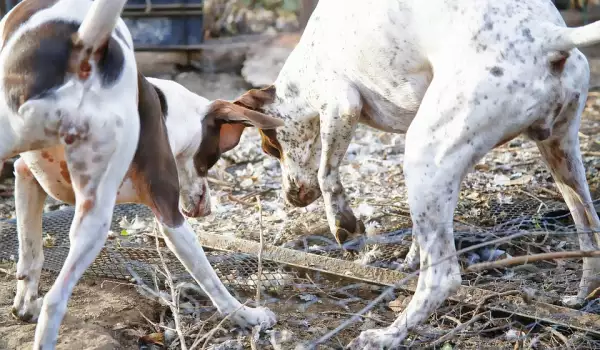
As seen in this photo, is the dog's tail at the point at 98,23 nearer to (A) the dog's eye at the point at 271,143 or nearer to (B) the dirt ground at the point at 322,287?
(B) the dirt ground at the point at 322,287

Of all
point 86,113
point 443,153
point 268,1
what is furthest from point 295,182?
point 268,1

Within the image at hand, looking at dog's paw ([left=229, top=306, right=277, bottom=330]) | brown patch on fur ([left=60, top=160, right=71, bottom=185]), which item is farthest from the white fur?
brown patch on fur ([left=60, top=160, right=71, bottom=185])

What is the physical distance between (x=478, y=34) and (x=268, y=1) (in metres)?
8.00

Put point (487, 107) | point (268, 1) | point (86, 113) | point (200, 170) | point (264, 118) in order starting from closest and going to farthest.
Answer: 1. point (86, 113)
2. point (487, 107)
3. point (264, 118)
4. point (200, 170)
5. point (268, 1)

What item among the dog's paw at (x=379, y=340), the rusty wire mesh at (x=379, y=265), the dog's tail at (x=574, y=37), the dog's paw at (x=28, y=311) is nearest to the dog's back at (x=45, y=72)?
the dog's paw at (x=28, y=311)

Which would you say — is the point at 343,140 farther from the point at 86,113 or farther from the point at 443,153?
the point at 86,113

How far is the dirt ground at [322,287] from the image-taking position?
11.3 ft

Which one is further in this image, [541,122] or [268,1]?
[268,1]

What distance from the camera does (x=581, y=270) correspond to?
376 centimetres

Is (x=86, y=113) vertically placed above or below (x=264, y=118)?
above

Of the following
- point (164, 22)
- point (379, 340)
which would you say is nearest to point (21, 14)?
point (379, 340)

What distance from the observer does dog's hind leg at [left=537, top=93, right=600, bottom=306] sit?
145 inches

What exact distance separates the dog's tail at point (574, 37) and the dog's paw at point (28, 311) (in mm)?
2260

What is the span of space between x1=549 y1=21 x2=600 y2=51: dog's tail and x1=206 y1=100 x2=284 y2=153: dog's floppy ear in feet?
3.82
